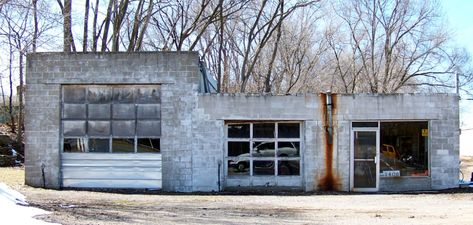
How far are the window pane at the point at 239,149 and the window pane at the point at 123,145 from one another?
2.90 m

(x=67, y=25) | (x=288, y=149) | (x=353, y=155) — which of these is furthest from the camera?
(x=67, y=25)

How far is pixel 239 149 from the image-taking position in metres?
17.2

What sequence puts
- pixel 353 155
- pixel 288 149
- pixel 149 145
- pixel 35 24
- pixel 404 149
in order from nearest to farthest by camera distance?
pixel 35 24 < pixel 149 145 < pixel 353 155 < pixel 288 149 < pixel 404 149

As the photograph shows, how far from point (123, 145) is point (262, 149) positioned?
13.7 feet

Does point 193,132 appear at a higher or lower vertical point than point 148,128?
lower

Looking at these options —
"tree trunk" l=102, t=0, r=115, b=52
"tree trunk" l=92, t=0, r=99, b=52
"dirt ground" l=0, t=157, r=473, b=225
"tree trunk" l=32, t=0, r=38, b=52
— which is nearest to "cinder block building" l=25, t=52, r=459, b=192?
"tree trunk" l=32, t=0, r=38, b=52

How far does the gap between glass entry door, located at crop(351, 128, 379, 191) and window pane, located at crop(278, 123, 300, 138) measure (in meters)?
1.74

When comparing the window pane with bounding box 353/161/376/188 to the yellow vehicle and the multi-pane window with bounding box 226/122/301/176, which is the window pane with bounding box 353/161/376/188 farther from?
the multi-pane window with bounding box 226/122/301/176

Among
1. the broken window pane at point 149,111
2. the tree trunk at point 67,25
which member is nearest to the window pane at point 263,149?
the broken window pane at point 149,111

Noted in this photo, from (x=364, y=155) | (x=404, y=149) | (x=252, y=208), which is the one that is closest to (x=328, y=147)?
(x=364, y=155)

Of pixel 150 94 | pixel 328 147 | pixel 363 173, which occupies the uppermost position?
pixel 150 94

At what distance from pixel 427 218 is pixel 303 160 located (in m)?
5.83

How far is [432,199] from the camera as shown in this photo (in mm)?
15180

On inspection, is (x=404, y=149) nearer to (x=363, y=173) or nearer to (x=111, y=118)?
(x=363, y=173)
